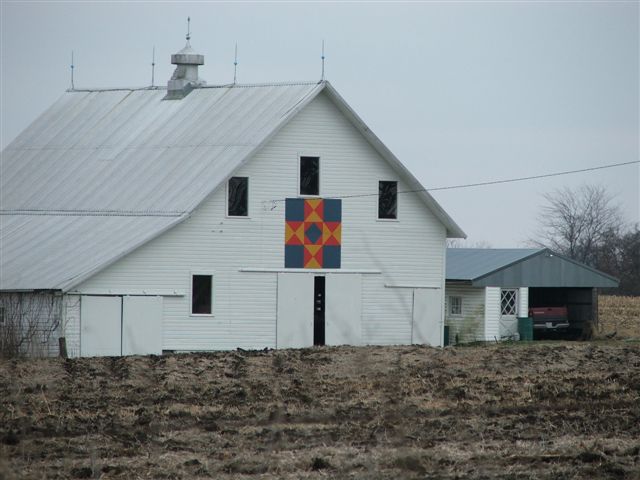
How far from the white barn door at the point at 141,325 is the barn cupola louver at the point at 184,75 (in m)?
9.94

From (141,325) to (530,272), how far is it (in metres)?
16.2

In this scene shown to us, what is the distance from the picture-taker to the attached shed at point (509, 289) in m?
46.8

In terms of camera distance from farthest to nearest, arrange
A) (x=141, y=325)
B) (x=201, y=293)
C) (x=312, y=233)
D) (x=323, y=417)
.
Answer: (x=312, y=233) → (x=201, y=293) → (x=141, y=325) → (x=323, y=417)

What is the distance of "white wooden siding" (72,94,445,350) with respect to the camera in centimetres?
3700

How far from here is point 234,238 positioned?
125 ft

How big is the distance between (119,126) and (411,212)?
9.74m

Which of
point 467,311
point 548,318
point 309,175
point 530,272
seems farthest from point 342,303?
point 548,318

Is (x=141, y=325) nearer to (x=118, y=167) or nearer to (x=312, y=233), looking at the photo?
(x=312, y=233)

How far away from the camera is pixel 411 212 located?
4041 centimetres

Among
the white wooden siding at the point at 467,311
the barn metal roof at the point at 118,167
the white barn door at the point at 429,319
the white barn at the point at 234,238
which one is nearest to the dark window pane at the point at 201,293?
the white barn at the point at 234,238

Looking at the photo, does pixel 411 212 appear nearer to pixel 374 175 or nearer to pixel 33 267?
pixel 374 175

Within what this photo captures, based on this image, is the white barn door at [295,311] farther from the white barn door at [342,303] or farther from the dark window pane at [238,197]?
the dark window pane at [238,197]

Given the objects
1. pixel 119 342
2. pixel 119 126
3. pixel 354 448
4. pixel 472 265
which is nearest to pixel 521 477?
pixel 354 448

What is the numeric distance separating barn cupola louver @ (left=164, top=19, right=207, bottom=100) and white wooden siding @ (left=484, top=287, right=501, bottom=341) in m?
11.1
